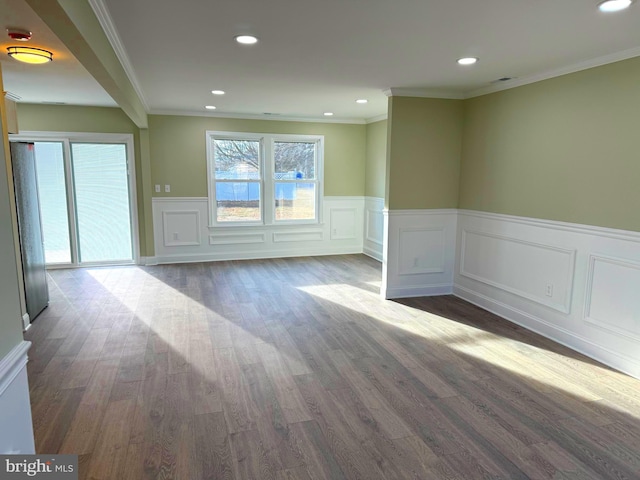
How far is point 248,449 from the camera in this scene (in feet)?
7.07

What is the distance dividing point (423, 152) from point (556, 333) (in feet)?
7.65

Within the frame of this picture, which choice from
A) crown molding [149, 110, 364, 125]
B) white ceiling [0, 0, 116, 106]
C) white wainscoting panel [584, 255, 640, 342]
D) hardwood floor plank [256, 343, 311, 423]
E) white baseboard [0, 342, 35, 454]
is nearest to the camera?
white baseboard [0, 342, 35, 454]

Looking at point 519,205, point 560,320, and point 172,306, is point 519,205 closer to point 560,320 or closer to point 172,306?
point 560,320

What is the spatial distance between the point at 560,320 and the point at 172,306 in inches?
151

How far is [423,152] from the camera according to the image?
4699 mm

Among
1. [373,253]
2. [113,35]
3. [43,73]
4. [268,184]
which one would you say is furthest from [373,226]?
[113,35]

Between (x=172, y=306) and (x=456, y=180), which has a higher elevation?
(x=456, y=180)

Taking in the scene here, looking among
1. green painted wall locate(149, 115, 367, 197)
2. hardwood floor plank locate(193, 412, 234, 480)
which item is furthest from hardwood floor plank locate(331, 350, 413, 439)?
green painted wall locate(149, 115, 367, 197)

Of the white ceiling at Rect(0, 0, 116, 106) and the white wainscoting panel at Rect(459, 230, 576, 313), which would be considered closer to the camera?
the white ceiling at Rect(0, 0, 116, 106)

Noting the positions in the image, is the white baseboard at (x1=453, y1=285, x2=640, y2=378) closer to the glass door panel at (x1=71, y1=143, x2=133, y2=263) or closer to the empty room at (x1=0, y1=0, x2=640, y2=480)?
the empty room at (x1=0, y1=0, x2=640, y2=480)

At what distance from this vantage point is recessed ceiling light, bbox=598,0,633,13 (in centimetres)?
214

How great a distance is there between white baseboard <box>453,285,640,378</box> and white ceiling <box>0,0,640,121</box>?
87.4 inches

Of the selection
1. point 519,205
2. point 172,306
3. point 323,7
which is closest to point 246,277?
point 172,306

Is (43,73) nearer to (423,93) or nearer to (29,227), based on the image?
(29,227)
